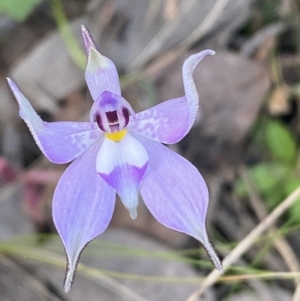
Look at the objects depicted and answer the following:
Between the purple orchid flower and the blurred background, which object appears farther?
the blurred background

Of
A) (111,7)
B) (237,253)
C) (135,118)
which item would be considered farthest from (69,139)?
(111,7)

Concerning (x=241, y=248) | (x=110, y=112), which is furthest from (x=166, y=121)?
(x=241, y=248)

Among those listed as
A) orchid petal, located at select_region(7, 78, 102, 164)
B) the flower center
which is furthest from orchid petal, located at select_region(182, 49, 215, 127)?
orchid petal, located at select_region(7, 78, 102, 164)

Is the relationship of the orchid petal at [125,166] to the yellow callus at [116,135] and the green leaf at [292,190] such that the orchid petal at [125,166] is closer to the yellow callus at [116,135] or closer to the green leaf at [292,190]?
the yellow callus at [116,135]

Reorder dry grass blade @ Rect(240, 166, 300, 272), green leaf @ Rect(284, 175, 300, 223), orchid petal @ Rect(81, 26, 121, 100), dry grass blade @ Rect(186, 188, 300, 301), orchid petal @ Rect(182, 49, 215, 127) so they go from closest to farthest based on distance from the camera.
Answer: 1. orchid petal @ Rect(182, 49, 215, 127)
2. orchid petal @ Rect(81, 26, 121, 100)
3. dry grass blade @ Rect(186, 188, 300, 301)
4. green leaf @ Rect(284, 175, 300, 223)
5. dry grass blade @ Rect(240, 166, 300, 272)

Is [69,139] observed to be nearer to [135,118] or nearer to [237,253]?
[135,118]

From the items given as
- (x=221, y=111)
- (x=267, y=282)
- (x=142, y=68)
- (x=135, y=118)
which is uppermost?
(x=135, y=118)

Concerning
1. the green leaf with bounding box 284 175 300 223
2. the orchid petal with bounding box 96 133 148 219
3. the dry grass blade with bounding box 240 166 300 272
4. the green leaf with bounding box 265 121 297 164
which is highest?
the orchid petal with bounding box 96 133 148 219

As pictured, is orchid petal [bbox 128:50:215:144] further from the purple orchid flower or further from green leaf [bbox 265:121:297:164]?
green leaf [bbox 265:121:297:164]
